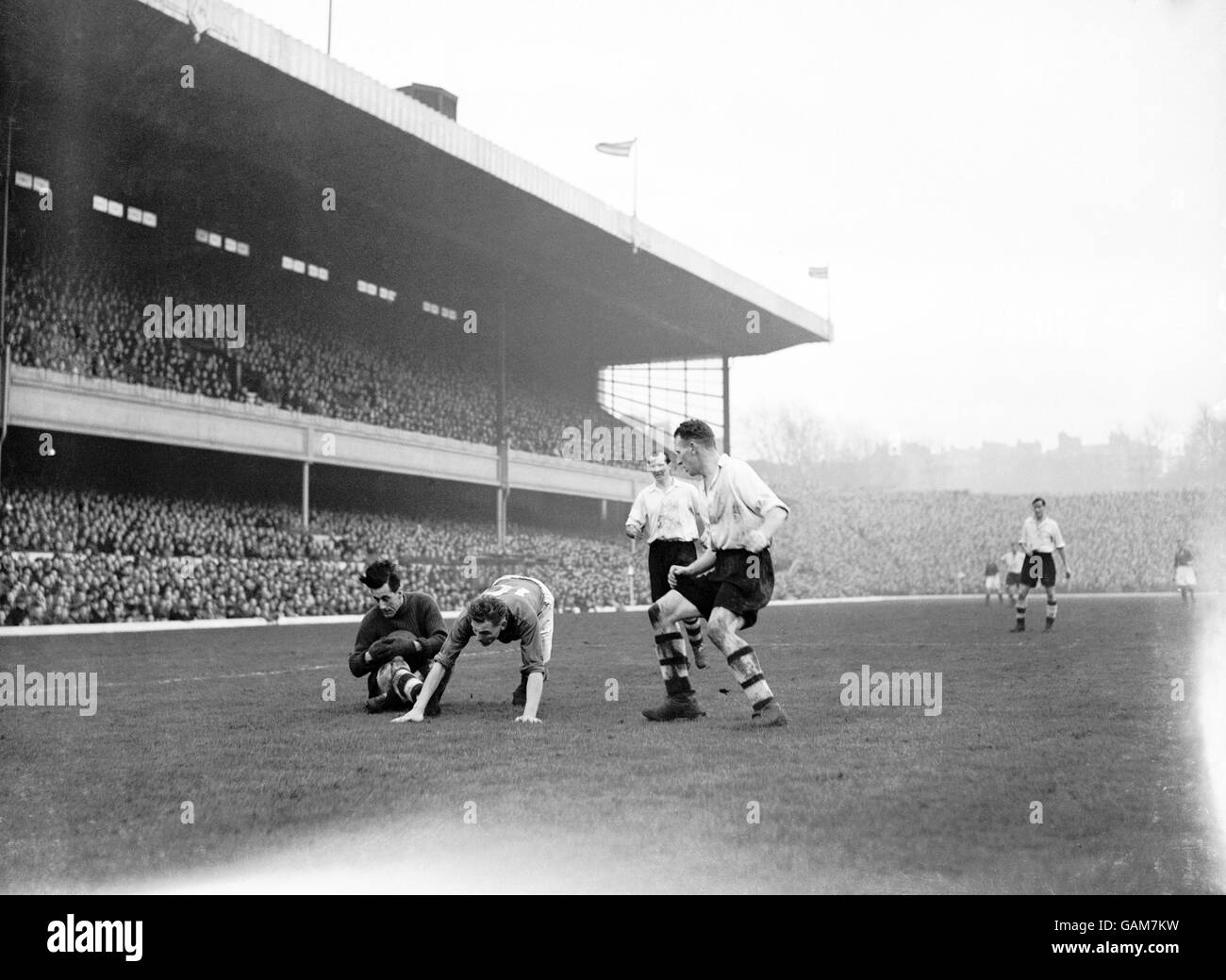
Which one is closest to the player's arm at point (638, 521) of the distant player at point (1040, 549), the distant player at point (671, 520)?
the distant player at point (671, 520)

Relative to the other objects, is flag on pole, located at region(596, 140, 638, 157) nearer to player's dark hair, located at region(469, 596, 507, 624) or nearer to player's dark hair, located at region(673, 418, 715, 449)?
player's dark hair, located at region(673, 418, 715, 449)

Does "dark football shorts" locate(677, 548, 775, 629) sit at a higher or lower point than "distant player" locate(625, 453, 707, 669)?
lower

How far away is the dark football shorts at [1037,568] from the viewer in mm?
16078

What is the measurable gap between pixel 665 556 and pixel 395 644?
339 centimetres

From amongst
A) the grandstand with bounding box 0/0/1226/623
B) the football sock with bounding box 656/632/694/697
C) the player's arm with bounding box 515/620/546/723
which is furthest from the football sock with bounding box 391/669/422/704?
the grandstand with bounding box 0/0/1226/623

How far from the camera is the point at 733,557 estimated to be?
22.2 ft

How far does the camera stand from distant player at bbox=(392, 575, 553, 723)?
22.0 feet

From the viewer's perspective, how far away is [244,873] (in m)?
3.97

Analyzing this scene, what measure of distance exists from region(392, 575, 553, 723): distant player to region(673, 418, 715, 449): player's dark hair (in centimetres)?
153

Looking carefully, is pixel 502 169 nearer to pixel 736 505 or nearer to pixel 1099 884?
pixel 736 505

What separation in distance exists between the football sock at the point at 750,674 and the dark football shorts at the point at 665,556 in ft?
11.5

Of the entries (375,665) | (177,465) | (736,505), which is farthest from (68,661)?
(177,465)

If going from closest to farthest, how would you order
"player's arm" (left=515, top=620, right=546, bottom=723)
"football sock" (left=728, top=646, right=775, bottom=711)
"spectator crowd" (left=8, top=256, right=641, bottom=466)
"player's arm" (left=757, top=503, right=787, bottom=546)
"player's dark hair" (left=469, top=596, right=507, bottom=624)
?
1. "player's arm" (left=757, top=503, right=787, bottom=546)
2. "player's dark hair" (left=469, top=596, right=507, bottom=624)
3. "football sock" (left=728, top=646, right=775, bottom=711)
4. "player's arm" (left=515, top=620, right=546, bottom=723)
5. "spectator crowd" (left=8, top=256, right=641, bottom=466)
